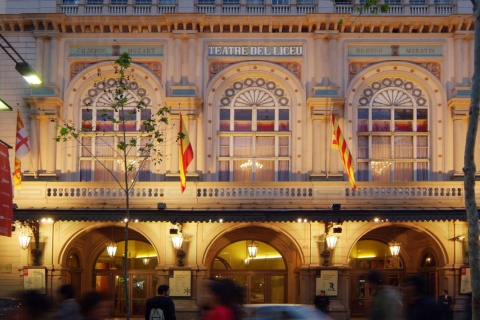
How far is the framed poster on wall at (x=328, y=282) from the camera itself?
31.8 meters

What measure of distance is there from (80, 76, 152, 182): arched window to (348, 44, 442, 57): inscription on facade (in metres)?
7.97

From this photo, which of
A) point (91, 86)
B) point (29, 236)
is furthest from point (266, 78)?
point (29, 236)

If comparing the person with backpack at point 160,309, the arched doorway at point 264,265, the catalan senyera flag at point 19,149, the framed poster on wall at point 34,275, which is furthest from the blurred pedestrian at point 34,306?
the arched doorway at point 264,265

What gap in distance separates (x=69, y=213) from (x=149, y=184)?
310 cm

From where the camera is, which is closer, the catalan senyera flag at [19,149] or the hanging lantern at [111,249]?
the catalan senyera flag at [19,149]

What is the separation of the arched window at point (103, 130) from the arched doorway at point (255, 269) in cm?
457

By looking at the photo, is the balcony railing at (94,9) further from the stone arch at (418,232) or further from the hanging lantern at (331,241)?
the stone arch at (418,232)

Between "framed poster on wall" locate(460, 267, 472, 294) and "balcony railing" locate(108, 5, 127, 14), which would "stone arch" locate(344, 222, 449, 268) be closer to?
"framed poster on wall" locate(460, 267, 472, 294)

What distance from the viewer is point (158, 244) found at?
3241 centimetres

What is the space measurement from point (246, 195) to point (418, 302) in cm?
1805

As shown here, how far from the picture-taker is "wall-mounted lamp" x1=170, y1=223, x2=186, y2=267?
31825 mm

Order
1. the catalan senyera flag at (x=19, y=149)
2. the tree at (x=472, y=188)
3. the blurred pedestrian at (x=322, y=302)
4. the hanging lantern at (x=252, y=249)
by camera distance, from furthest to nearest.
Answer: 1. the hanging lantern at (x=252, y=249)
2. the catalan senyera flag at (x=19, y=149)
3. the blurred pedestrian at (x=322, y=302)
4. the tree at (x=472, y=188)

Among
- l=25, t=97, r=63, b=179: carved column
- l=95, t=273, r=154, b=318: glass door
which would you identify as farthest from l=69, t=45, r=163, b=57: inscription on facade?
l=95, t=273, r=154, b=318: glass door

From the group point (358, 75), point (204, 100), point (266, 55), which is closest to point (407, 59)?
point (358, 75)
